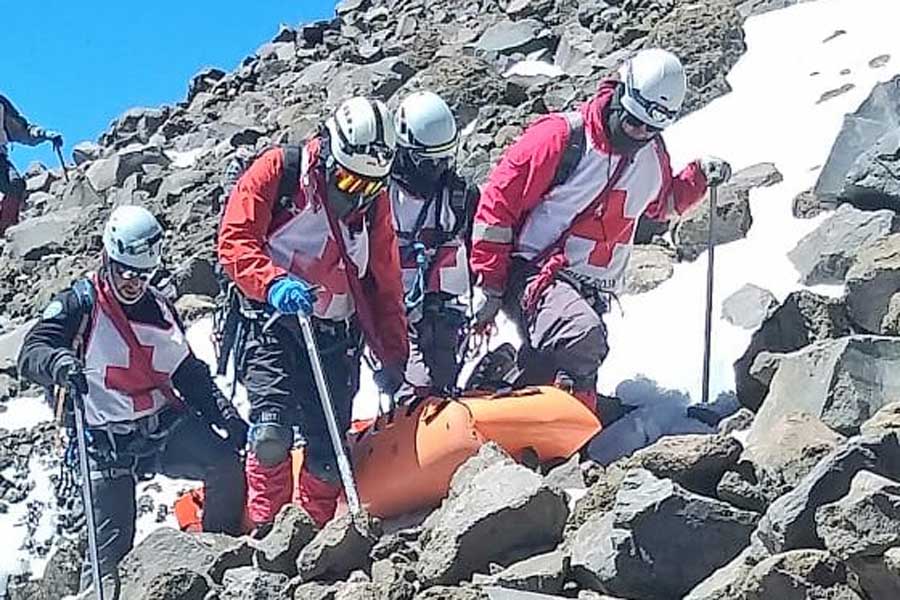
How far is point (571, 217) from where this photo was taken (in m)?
9.31

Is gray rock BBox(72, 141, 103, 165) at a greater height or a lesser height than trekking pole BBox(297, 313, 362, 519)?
greater

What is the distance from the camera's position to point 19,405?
13.6 metres

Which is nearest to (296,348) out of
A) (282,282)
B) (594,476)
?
(282,282)

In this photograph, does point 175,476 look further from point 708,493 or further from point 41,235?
point 41,235

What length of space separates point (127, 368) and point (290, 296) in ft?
3.61

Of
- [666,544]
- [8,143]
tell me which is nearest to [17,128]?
[8,143]

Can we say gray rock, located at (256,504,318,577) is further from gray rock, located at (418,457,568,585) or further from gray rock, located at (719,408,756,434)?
gray rock, located at (719,408,756,434)

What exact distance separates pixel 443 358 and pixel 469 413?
3.71 feet

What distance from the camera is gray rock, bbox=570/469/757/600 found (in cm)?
583

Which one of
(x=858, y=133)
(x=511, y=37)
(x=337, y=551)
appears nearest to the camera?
(x=337, y=551)

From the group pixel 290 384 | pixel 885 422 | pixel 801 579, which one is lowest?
pixel 801 579

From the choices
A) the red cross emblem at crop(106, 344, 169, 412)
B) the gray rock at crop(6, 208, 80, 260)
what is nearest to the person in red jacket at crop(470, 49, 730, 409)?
the red cross emblem at crop(106, 344, 169, 412)

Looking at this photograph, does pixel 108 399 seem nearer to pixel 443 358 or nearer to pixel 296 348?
pixel 296 348

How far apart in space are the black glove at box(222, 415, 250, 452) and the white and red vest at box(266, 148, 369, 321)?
0.80 m
